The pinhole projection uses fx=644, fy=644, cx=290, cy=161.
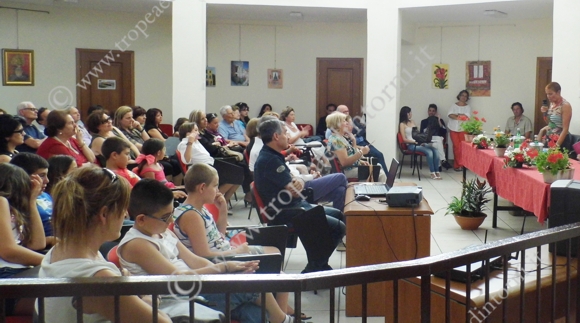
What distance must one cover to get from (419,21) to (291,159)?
623 centimetres

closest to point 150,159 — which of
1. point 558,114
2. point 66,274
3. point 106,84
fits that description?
point 66,274

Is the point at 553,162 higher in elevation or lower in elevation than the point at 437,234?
higher

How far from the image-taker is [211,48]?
486 inches

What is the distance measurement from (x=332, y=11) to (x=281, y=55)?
186cm

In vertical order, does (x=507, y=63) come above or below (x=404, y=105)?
above

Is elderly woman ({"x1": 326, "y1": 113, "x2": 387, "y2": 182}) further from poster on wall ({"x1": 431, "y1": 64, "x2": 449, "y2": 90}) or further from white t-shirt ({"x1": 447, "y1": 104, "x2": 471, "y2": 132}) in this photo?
poster on wall ({"x1": 431, "y1": 64, "x2": 449, "y2": 90})

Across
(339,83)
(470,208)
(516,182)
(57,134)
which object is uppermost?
(339,83)

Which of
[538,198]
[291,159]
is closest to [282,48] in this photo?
[291,159]

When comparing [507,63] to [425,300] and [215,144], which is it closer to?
[215,144]

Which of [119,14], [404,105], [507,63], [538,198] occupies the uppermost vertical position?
[119,14]

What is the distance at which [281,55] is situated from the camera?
41.3 feet

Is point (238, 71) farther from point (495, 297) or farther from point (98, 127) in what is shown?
point (495, 297)

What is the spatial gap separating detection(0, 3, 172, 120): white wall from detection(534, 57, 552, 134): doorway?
6.86m

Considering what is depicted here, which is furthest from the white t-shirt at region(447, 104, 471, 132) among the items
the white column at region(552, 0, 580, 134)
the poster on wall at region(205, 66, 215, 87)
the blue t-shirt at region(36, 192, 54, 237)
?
the blue t-shirt at region(36, 192, 54, 237)
